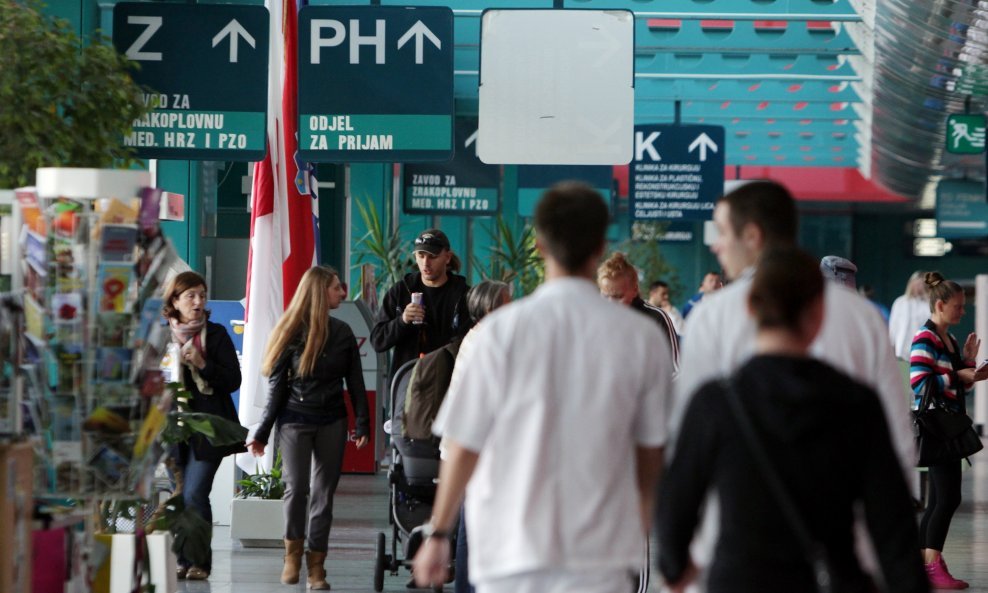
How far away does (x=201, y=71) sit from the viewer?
8570mm

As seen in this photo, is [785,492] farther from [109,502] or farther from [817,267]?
[109,502]

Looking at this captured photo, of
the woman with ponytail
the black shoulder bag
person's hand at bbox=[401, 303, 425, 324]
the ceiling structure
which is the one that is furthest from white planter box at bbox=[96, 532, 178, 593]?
the ceiling structure

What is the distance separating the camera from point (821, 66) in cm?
1867

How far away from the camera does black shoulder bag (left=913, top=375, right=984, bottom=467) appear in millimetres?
8031

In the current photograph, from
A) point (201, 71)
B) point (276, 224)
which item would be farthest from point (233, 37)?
point (276, 224)

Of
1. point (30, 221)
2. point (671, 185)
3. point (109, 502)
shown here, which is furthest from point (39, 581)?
point (671, 185)

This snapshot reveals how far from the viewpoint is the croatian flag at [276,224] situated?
365 inches

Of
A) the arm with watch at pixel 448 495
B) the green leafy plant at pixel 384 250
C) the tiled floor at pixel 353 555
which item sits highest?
the green leafy plant at pixel 384 250

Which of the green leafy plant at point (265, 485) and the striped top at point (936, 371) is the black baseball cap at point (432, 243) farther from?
the striped top at point (936, 371)

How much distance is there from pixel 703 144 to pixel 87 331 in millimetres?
14915

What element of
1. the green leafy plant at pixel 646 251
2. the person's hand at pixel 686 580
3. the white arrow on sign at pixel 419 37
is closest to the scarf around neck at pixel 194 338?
the white arrow on sign at pixel 419 37

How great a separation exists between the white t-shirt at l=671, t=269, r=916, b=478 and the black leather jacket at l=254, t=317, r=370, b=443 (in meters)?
4.46

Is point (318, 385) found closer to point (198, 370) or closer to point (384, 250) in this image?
point (198, 370)

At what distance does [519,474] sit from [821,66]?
16040mm
